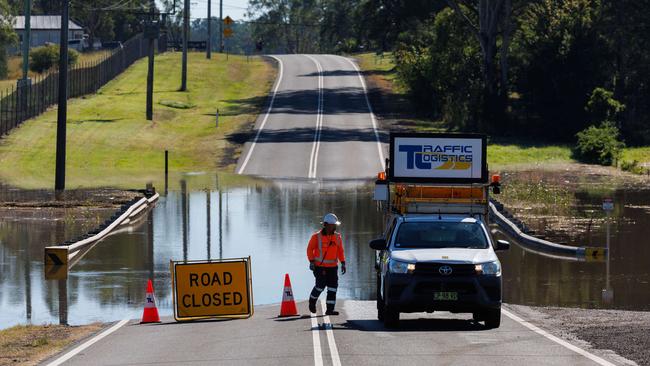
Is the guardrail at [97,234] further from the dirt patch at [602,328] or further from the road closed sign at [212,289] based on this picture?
the dirt patch at [602,328]

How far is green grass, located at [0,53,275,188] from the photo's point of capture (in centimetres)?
5575

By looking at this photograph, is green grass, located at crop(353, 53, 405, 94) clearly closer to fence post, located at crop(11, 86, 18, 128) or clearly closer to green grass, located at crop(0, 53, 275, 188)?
green grass, located at crop(0, 53, 275, 188)

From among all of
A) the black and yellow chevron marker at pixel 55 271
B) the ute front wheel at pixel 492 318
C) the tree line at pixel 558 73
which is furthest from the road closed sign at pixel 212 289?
the tree line at pixel 558 73

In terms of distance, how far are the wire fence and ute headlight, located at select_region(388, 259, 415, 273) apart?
1937 inches

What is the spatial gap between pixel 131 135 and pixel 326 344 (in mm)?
51449

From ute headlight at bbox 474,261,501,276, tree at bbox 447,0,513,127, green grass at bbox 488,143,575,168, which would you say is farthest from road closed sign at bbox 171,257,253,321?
tree at bbox 447,0,513,127

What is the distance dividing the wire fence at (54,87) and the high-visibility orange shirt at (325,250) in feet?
155

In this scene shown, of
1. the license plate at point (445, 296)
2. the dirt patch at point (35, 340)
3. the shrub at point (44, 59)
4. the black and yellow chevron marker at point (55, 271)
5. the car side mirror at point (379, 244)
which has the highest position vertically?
the shrub at point (44, 59)

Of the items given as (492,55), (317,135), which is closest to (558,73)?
(492,55)

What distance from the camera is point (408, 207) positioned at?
22.8 meters

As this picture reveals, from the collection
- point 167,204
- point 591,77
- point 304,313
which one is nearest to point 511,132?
point 591,77

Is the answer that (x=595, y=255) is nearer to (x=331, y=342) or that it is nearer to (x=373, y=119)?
(x=331, y=342)

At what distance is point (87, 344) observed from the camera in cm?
1820

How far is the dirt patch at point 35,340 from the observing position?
55.7 ft
